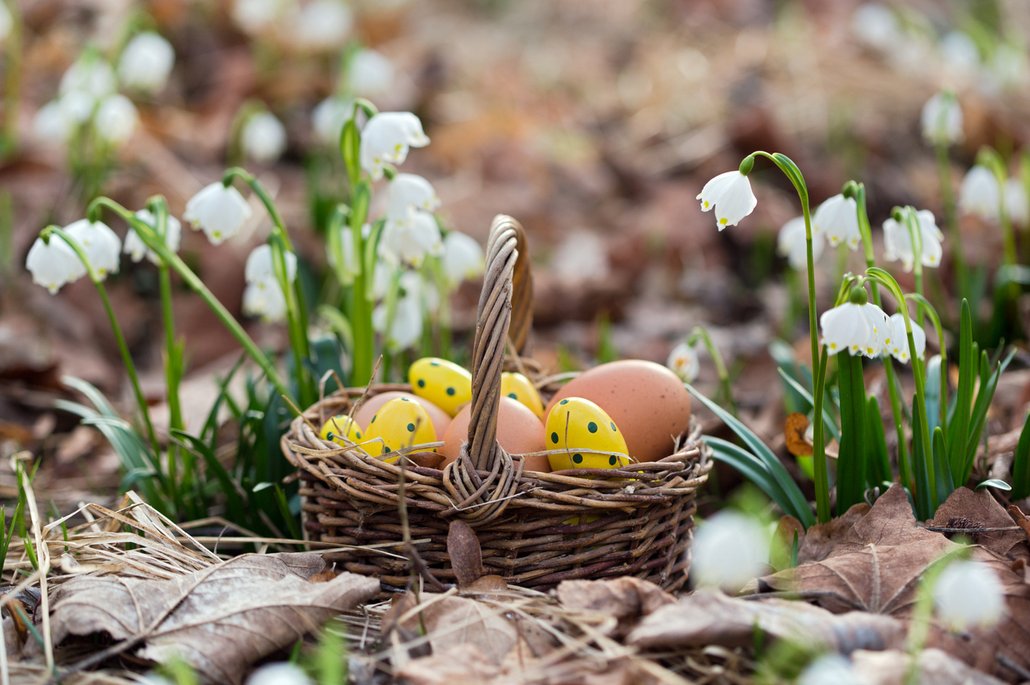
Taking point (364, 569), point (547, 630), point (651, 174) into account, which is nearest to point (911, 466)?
point (547, 630)

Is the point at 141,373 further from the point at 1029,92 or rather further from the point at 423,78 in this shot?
the point at 1029,92

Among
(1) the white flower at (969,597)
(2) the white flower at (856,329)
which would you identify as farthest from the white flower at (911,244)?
(1) the white flower at (969,597)

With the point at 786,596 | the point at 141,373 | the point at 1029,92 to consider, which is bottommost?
the point at 141,373

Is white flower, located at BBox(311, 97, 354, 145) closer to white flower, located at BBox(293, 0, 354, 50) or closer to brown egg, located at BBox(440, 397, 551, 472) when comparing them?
white flower, located at BBox(293, 0, 354, 50)

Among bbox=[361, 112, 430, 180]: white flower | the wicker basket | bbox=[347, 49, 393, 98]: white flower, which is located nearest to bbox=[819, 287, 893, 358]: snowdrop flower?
the wicker basket

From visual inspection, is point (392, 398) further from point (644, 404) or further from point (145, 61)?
point (145, 61)

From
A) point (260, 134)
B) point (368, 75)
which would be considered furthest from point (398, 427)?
point (368, 75)
